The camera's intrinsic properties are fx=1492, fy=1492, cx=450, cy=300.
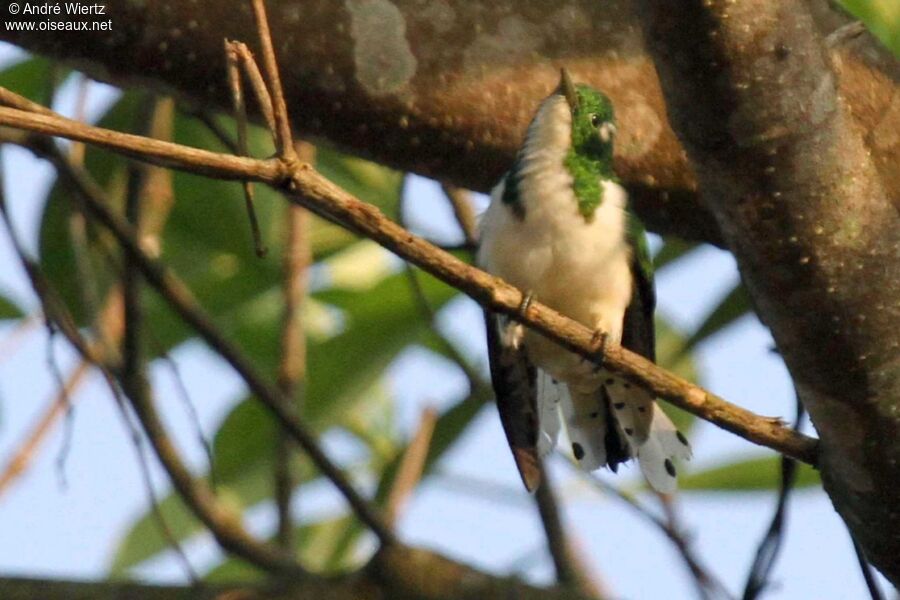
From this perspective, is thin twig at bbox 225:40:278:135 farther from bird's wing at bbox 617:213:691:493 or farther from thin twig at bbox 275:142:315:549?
thin twig at bbox 275:142:315:549

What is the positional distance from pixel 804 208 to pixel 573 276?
80 centimetres

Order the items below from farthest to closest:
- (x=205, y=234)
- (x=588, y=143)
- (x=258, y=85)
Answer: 1. (x=205, y=234)
2. (x=588, y=143)
3. (x=258, y=85)

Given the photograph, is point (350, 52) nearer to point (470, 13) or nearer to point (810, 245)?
point (470, 13)

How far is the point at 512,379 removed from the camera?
98.0 inches

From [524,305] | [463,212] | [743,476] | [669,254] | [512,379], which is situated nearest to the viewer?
[524,305]

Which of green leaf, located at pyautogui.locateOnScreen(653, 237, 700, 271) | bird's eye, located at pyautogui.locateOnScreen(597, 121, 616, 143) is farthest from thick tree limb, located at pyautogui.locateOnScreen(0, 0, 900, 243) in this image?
green leaf, located at pyautogui.locateOnScreen(653, 237, 700, 271)

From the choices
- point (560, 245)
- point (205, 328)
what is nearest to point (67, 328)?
point (205, 328)

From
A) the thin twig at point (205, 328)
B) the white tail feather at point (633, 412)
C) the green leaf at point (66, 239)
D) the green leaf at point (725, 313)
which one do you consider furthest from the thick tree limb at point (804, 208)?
the green leaf at point (66, 239)

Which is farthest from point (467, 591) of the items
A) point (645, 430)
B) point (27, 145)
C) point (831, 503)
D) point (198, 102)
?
point (27, 145)

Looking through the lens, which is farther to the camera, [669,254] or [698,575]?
[669,254]

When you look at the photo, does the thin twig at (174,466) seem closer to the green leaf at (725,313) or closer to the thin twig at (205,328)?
the thin twig at (205,328)

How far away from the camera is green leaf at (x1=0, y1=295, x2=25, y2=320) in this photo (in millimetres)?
3195

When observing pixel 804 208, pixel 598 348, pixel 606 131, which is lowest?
pixel 598 348

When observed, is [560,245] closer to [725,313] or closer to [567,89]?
[567,89]
